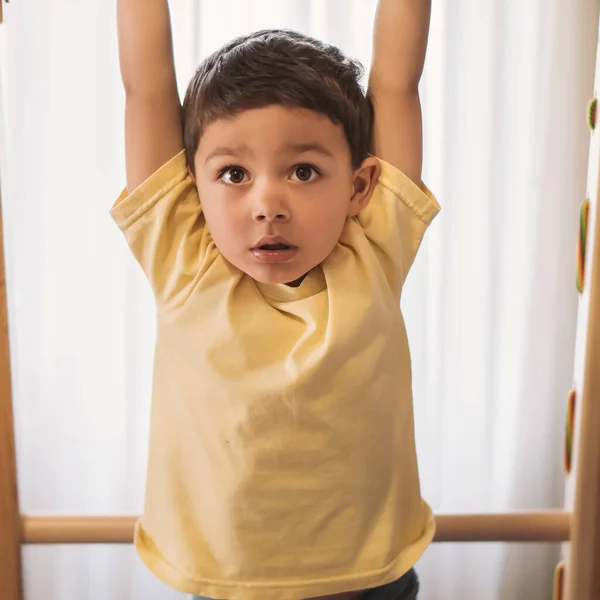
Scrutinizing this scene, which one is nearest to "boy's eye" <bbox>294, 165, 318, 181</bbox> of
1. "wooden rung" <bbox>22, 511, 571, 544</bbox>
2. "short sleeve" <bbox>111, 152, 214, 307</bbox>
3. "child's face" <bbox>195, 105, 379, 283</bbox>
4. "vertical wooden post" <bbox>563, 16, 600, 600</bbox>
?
"child's face" <bbox>195, 105, 379, 283</bbox>

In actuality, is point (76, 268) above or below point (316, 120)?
below

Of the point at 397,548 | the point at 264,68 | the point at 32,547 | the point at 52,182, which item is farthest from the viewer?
the point at 32,547

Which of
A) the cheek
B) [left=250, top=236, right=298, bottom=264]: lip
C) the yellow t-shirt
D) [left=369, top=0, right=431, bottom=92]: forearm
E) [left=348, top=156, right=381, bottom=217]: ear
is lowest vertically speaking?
the yellow t-shirt

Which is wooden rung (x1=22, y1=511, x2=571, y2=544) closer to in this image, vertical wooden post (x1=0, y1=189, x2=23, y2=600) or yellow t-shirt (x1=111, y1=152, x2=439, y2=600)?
vertical wooden post (x1=0, y1=189, x2=23, y2=600)

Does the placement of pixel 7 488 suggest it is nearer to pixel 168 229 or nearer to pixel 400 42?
pixel 168 229

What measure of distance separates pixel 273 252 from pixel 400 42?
9.7 inches

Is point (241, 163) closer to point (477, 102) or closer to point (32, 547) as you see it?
point (477, 102)

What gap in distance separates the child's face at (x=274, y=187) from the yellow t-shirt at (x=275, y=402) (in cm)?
4

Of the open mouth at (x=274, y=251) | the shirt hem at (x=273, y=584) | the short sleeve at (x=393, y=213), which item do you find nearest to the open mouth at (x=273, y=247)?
the open mouth at (x=274, y=251)

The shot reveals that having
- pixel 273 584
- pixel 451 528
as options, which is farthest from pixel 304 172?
pixel 451 528

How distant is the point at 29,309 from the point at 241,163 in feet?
1.79

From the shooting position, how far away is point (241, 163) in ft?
2.17

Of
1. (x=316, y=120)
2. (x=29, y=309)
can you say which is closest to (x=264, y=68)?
(x=316, y=120)

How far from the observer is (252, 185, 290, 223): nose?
2.11ft
